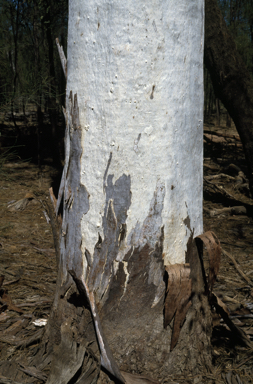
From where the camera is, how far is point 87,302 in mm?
1489

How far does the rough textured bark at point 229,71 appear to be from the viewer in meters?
3.89

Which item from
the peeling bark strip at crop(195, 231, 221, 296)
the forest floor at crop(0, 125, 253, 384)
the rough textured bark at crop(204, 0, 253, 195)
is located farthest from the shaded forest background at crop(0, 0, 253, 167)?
the peeling bark strip at crop(195, 231, 221, 296)

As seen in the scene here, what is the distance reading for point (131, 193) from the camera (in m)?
1.38

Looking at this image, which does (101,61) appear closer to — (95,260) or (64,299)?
(95,260)

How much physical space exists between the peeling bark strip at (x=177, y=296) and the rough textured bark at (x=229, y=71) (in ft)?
9.73

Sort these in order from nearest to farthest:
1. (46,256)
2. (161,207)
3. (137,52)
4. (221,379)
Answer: (137,52), (161,207), (221,379), (46,256)

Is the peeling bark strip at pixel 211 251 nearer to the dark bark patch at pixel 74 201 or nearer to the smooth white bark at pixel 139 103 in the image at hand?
the smooth white bark at pixel 139 103

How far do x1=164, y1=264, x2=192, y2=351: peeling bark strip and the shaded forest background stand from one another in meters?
2.80

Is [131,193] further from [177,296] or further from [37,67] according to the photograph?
[37,67]

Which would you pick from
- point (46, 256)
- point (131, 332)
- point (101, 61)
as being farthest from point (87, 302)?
point (46, 256)

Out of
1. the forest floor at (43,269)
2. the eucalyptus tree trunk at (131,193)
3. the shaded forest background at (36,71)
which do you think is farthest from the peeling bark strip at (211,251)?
the shaded forest background at (36,71)

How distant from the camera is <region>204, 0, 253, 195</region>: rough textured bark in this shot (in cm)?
389

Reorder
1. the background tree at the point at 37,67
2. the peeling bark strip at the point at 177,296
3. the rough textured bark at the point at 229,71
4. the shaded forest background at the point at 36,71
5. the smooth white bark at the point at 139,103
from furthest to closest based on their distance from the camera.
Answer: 1. the shaded forest background at the point at 36,71
2. the background tree at the point at 37,67
3. the rough textured bark at the point at 229,71
4. the peeling bark strip at the point at 177,296
5. the smooth white bark at the point at 139,103

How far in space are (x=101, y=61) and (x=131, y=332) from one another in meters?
1.20
